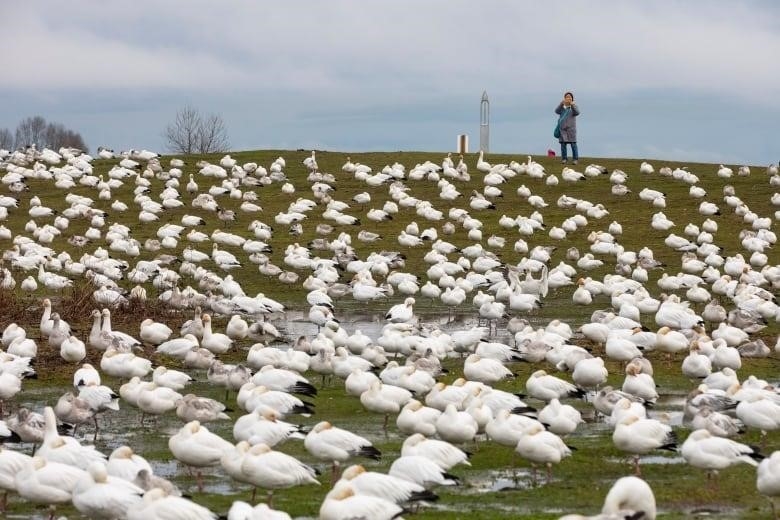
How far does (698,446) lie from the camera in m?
12.4

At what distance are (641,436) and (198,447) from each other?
452cm

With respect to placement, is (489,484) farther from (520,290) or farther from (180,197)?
(180,197)

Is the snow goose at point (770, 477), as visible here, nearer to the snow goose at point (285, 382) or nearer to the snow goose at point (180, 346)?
the snow goose at point (285, 382)

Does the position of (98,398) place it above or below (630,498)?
above

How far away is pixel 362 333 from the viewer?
24.4 m

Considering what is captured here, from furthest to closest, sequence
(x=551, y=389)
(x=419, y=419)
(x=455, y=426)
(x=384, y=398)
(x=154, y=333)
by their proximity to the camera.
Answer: (x=154, y=333) < (x=551, y=389) < (x=384, y=398) < (x=419, y=419) < (x=455, y=426)

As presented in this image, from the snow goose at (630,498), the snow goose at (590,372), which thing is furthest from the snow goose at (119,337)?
the snow goose at (630,498)

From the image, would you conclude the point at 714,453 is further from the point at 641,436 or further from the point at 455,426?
the point at 455,426

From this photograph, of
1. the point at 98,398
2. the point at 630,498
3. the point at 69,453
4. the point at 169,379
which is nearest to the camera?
the point at 630,498

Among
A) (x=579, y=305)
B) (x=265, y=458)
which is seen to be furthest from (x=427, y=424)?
(x=579, y=305)

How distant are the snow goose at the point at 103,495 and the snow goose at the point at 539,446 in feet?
13.4

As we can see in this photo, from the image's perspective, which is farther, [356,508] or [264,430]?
[264,430]

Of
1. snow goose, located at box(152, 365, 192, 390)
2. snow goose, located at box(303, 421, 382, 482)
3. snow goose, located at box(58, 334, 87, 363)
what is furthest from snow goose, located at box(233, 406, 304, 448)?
snow goose, located at box(58, 334, 87, 363)

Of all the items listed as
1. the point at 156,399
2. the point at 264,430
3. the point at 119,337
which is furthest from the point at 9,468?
the point at 119,337
